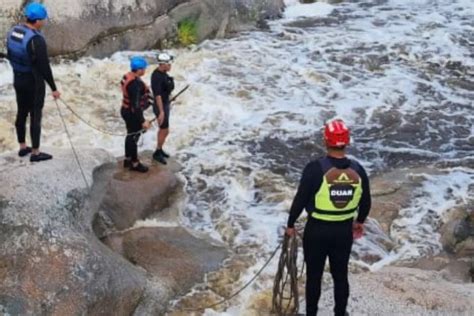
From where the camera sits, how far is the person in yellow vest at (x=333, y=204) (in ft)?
15.7

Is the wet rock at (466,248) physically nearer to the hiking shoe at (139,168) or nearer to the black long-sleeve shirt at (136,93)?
the hiking shoe at (139,168)

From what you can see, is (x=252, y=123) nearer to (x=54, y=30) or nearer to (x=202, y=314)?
(x=54, y=30)

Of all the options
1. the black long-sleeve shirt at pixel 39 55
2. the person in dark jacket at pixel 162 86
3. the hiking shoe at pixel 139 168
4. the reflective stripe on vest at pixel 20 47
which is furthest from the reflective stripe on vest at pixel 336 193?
the hiking shoe at pixel 139 168

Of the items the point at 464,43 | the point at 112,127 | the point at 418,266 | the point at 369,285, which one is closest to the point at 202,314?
the point at 369,285

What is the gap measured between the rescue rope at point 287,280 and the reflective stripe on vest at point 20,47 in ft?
9.51

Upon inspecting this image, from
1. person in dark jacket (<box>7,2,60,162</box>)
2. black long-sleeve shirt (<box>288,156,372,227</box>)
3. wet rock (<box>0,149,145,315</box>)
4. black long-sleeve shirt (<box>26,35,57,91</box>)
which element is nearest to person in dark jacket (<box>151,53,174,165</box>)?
person in dark jacket (<box>7,2,60,162</box>)

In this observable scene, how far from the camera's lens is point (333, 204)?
482cm

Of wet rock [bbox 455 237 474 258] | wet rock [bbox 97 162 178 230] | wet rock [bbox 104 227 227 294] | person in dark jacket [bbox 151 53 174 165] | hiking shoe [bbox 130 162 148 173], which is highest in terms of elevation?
person in dark jacket [bbox 151 53 174 165]

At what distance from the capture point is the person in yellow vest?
4.77 m

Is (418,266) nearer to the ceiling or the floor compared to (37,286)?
nearer to the floor

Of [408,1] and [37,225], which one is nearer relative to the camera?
[37,225]

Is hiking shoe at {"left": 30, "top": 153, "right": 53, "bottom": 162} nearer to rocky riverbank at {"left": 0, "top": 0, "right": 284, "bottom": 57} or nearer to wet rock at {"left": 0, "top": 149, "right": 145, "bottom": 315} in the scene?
wet rock at {"left": 0, "top": 149, "right": 145, "bottom": 315}

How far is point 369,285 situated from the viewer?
581 cm

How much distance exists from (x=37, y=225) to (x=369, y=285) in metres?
2.76
